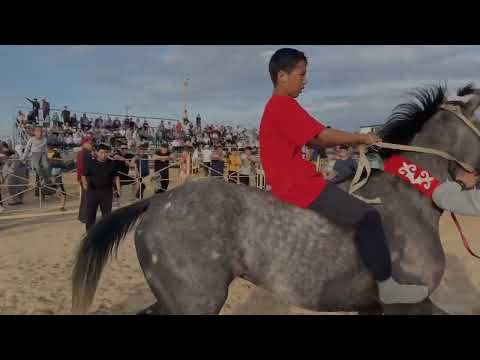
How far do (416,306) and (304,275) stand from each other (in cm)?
81

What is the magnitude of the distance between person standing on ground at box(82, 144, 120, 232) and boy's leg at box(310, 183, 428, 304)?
536cm

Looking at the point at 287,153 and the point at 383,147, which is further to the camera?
the point at 383,147

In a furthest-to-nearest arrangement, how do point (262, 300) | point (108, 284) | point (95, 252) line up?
point (108, 284)
point (262, 300)
point (95, 252)

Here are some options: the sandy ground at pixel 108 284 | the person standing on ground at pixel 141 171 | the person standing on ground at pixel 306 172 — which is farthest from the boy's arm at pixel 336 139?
the person standing on ground at pixel 141 171

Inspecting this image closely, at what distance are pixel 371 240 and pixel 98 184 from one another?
19.0 feet

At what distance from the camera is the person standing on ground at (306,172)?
2795mm

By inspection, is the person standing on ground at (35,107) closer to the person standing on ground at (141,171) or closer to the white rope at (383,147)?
the person standing on ground at (141,171)

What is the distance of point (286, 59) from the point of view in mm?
2971

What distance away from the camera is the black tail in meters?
3.13

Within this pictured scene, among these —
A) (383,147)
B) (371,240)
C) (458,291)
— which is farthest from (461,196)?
(458,291)

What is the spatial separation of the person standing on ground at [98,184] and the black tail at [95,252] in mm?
4267

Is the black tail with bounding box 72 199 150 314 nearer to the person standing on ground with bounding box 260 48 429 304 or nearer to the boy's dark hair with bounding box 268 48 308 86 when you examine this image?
the person standing on ground with bounding box 260 48 429 304

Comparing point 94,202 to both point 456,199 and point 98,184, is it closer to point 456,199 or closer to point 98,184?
point 98,184
